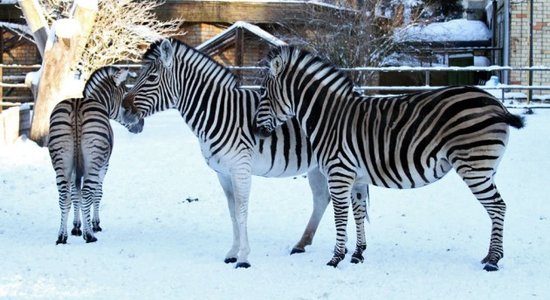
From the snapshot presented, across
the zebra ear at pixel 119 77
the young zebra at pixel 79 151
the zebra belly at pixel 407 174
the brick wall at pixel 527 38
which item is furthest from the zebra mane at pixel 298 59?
the brick wall at pixel 527 38

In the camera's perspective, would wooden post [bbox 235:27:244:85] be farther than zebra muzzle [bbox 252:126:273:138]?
Yes

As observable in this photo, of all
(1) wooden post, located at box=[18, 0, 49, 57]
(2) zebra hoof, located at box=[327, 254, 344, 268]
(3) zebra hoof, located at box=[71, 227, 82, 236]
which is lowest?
(3) zebra hoof, located at box=[71, 227, 82, 236]

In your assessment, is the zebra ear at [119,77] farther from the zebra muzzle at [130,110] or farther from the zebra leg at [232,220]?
the zebra leg at [232,220]

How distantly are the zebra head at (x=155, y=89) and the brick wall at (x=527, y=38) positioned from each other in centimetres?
1780

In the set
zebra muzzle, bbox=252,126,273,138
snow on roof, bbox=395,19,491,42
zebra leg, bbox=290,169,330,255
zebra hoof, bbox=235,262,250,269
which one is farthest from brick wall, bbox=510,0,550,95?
zebra hoof, bbox=235,262,250,269

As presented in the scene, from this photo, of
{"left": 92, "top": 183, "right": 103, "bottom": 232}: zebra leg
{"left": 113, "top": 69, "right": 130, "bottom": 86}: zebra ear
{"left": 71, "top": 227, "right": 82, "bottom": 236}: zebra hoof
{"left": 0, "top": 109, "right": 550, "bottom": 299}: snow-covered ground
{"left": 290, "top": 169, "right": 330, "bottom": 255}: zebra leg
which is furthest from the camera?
{"left": 113, "top": 69, "right": 130, "bottom": 86}: zebra ear

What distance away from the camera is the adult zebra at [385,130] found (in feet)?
23.1

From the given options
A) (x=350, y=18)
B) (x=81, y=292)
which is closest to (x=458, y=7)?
(x=350, y=18)

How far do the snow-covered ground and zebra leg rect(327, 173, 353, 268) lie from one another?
17 cm

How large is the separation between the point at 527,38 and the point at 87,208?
18.8 m

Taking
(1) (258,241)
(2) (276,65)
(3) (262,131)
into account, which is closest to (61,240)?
(1) (258,241)

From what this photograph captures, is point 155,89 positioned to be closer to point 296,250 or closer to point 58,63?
point 296,250

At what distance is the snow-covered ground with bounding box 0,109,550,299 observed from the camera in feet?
21.8

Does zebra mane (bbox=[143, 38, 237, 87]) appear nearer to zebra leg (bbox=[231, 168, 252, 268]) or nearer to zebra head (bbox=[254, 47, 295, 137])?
zebra head (bbox=[254, 47, 295, 137])
